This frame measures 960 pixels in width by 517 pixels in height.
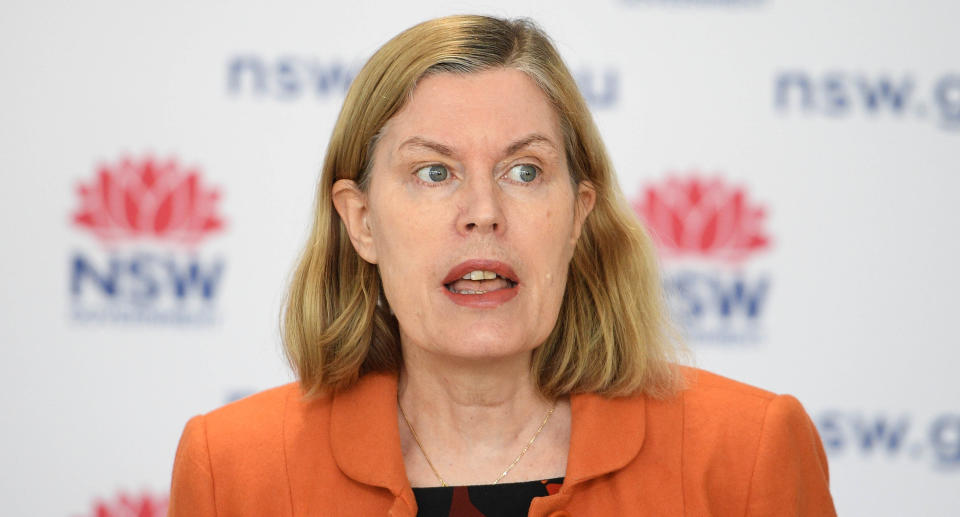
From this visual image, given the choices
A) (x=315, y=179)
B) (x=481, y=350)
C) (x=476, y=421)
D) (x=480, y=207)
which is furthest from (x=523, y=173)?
(x=315, y=179)

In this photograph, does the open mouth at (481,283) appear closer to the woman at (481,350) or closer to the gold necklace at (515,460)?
the woman at (481,350)

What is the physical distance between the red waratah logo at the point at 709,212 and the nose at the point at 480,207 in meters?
1.17

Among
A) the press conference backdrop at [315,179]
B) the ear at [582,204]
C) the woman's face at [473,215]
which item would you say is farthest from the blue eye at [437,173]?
the press conference backdrop at [315,179]

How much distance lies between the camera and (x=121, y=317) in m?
2.59

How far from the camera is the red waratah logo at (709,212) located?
8.64 feet

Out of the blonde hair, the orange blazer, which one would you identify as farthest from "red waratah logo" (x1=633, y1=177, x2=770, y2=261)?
the orange blazer

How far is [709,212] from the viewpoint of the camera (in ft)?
8.64

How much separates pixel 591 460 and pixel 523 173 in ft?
1.50

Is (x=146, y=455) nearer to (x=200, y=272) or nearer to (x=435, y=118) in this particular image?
(x=200, y=272)

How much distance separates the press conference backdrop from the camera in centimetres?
258

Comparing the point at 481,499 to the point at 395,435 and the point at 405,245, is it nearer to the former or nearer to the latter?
the point at 395,435

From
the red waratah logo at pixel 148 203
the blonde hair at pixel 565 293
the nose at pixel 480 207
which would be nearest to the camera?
the nose at pixel 480 207

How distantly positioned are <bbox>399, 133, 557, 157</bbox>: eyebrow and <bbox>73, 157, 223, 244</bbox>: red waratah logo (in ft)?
3.90

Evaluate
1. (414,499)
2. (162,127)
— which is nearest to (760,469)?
(414,499)
